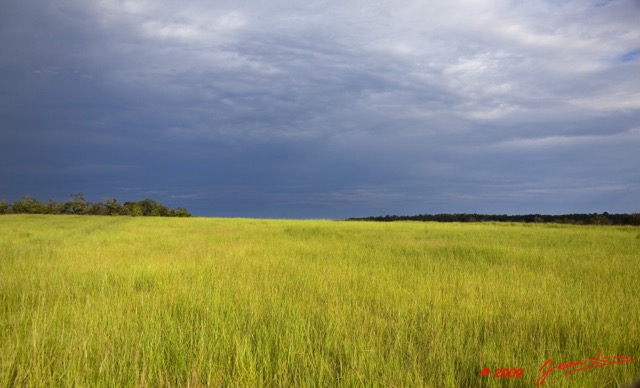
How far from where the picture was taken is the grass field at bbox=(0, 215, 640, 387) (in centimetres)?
315

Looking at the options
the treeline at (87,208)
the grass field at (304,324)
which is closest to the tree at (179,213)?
the treeline at (87,208)

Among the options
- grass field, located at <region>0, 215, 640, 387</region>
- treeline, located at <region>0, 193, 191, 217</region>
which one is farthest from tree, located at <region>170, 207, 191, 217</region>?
grass field, located at <region>0, 215, 640, 387</region>

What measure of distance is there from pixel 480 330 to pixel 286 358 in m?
2.37

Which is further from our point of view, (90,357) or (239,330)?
(239,330)

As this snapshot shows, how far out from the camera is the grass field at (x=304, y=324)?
3.15 metres

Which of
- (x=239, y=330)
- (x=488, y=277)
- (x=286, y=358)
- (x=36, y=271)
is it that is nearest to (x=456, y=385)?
(x=286, y=358)

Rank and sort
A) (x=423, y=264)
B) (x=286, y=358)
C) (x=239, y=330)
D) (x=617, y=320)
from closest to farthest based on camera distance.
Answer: (x=286, y=358)
(x=239, y=330)
(x=617, y=320)
(x=423, y=264)

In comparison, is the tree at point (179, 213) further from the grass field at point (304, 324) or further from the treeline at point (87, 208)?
the grass field at point (304, 324)

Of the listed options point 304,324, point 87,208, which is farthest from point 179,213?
point 304,324

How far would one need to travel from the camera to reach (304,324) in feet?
13.8

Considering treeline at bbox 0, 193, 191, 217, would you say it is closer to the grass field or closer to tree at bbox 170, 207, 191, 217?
tree at bbox 170, 207, 191, 217

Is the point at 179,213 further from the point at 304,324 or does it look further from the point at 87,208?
the point at 304,324

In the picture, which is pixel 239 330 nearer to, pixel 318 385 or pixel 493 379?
pixel 318 385

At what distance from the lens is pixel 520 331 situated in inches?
165
